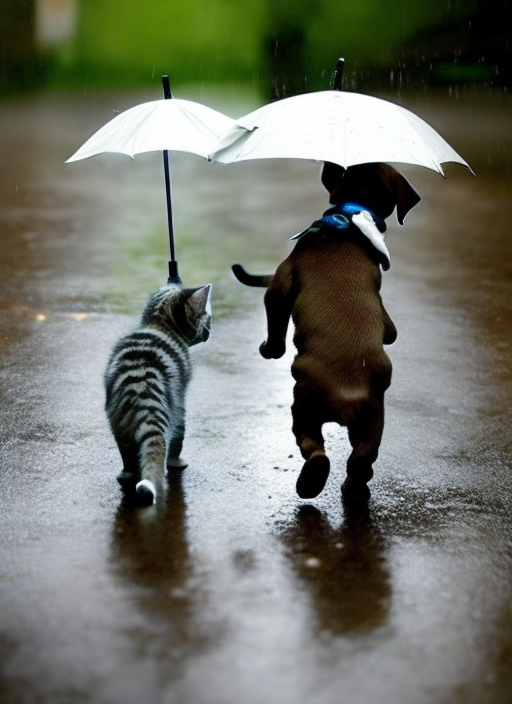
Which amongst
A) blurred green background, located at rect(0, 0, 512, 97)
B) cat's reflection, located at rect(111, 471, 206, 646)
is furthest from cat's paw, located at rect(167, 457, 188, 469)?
blurred green background, located at rect(0, 0, 512, 97)

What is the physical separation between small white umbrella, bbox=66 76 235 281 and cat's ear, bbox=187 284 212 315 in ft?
0.89

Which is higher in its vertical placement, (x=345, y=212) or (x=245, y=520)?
(x=345, y=212)

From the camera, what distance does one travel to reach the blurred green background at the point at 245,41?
21734 mm

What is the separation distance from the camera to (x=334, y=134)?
4461 mm

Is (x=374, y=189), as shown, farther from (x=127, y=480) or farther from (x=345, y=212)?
(x=127, y=480)

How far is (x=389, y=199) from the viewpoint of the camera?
4.80 m

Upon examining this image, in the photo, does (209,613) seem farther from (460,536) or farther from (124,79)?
(124,79)

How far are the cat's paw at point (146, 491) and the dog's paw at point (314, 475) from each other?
0.63 m

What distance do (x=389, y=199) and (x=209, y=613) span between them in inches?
83.0

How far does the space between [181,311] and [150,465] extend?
83 centimetres

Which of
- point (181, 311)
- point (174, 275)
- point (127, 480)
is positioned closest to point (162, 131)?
point (174, 275)

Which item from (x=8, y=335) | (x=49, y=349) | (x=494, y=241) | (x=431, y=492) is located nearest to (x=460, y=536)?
(x=431, y=492)

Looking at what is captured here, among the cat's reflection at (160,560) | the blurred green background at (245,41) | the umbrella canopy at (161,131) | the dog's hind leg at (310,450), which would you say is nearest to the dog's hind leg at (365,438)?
the dog's hind leg at (310,450)

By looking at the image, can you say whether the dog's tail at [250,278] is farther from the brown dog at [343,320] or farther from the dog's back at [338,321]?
the dog's back at [338,321]
